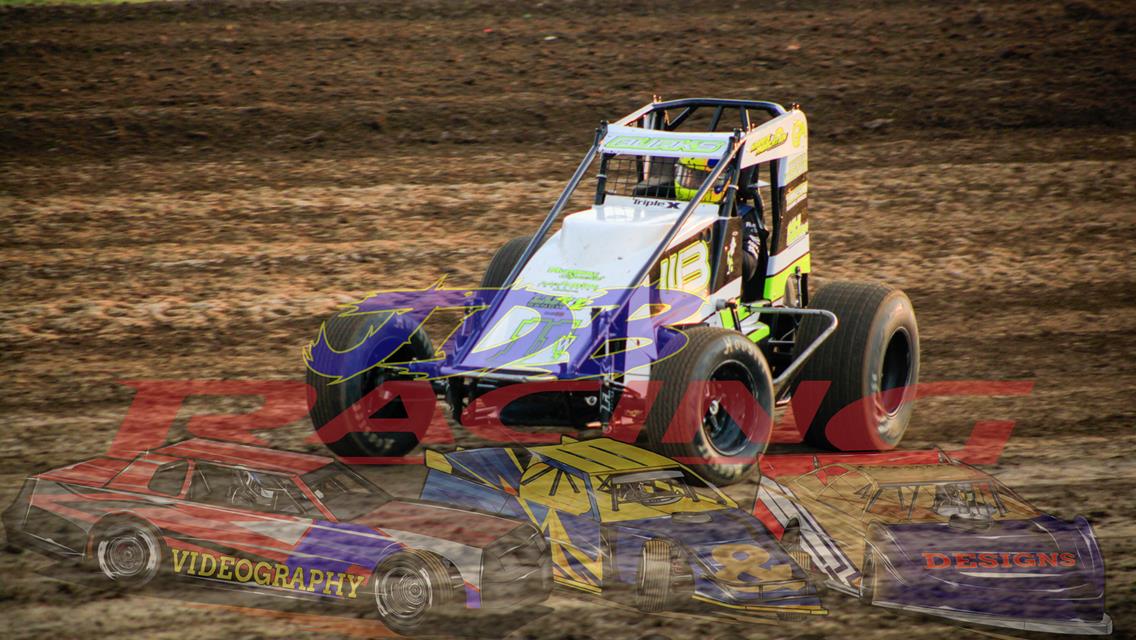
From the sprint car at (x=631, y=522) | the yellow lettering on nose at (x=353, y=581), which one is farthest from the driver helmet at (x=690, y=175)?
the yellow lettering on nose at (x=353, y=581)

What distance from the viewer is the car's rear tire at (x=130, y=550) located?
6.87 metres

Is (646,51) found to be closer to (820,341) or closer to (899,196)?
(899,196)

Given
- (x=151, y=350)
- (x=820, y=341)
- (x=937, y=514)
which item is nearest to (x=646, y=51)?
(x=151, y=350)

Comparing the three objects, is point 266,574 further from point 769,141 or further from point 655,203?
point 769,141

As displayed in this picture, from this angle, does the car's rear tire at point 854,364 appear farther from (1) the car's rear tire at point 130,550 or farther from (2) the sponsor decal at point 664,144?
(1) the car's rear tire at point 130,550

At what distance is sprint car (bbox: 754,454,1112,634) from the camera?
21.7 ft

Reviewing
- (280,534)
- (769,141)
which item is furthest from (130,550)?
(769,141)

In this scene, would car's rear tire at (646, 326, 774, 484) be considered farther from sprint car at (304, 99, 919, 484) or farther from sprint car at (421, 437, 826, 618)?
sprint car at (421, 437, 826, 618)

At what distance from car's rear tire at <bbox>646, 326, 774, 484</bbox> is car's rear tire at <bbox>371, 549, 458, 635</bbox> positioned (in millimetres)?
1722

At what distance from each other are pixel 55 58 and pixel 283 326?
10132 millimetres

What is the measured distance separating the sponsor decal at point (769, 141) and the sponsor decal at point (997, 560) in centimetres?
331

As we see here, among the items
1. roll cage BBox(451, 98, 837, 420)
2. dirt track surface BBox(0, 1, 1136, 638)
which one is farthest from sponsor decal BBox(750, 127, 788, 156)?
dirt track surface BBox(0, 1, 1136, 638)

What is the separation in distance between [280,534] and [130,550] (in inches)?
33.6

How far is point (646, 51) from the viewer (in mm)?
20219
